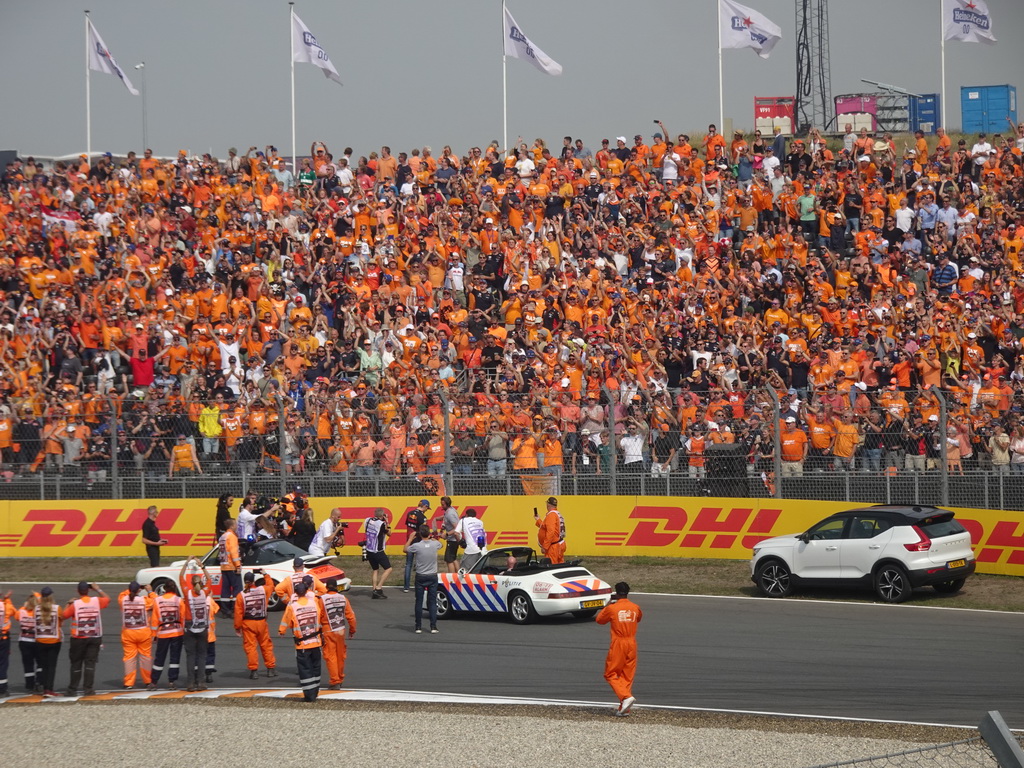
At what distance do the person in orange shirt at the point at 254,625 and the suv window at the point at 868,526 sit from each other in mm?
9385

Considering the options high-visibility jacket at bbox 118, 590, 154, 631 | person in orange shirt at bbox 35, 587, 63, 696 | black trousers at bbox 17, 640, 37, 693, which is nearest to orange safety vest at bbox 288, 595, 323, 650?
high-visibility jacket at bbox 118, 590, 154, 631

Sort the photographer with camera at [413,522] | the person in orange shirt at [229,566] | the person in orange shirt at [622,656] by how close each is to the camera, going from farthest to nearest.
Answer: the photographer with camera at [413,522], the person in orange shirt at [229,566], the person in orange shirt at [622,656]

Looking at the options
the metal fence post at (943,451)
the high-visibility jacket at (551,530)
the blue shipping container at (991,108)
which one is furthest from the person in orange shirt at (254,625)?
the blue shipping container at (991,108)

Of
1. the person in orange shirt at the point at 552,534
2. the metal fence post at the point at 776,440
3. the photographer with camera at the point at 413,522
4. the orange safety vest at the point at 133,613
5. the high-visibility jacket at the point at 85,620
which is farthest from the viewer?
the metal fence post at the point at 776,440

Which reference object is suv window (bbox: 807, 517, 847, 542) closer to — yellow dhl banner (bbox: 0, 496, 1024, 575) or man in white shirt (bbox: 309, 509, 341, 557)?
yellow dhl banner (bbox: 0, 496, 1024, 575)

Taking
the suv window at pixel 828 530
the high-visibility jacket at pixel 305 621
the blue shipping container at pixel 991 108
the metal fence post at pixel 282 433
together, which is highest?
the blue shipping container at pixel 991 108

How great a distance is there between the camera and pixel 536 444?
2436 cm

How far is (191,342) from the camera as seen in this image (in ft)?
97.2

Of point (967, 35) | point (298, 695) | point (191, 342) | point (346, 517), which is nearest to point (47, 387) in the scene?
point (191, 342)

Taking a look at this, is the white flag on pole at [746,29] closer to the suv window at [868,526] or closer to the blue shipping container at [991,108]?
the blue shipping container at [991,108]

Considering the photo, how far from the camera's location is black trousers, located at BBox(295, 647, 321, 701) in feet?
47.8

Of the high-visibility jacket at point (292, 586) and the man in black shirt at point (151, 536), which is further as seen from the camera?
the man in black shirt at point (151, 536)

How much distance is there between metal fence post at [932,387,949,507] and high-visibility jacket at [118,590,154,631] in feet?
43.1

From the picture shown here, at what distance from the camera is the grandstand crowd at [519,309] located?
945 inches
